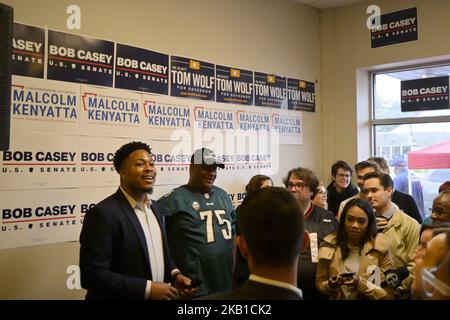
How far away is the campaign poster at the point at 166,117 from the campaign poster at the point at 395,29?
2.46 metres

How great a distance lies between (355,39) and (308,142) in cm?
132

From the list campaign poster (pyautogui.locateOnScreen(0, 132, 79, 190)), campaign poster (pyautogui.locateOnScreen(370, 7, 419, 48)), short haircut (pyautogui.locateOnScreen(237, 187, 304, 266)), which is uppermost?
campaign poster (pyautogui.locateOnScreen(370, 7, 419, 48))

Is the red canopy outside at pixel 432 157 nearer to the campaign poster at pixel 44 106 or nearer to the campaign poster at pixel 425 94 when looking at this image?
the campaign poster at pixel 425 94

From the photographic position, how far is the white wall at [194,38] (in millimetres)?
2658

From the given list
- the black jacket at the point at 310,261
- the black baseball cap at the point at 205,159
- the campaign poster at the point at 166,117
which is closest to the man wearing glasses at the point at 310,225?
the black jacket at the point at 310,261

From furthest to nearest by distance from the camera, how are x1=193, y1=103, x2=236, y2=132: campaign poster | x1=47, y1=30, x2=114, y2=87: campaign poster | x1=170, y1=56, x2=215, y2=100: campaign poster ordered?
x1=193, y1=103, x2=236, y2=132: campaign poster, x1=170, y1=56, x2=215, y2=100: campaign poster, x1=47, y1=30, x2=114, y2=87: campaign poster

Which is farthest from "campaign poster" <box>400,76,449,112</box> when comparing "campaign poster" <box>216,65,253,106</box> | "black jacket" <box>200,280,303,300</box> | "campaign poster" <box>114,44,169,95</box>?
"black jacket" <box>200,280,303,300</box>

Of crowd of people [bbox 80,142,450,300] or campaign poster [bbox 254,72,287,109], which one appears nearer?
crowd of people [bbox 80,142,450,300]

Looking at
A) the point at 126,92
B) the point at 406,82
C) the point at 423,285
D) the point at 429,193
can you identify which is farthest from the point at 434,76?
the point at 423,285

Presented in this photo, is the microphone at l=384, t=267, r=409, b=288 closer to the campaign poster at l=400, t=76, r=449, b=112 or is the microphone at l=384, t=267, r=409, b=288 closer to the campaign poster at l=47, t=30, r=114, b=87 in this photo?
the campaign poster at l=47, t=30, r=114, b=87

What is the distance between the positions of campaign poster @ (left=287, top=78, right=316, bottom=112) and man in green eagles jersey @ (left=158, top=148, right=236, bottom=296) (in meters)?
2.14

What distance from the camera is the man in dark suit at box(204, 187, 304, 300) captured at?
106 cm

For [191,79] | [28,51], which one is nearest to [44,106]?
[28,51]

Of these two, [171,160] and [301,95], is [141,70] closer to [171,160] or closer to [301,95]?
[171,160]
